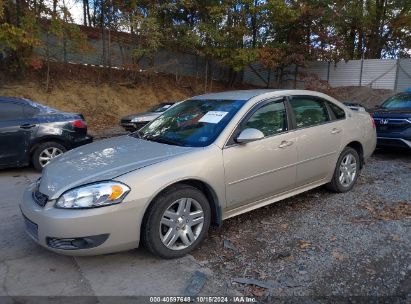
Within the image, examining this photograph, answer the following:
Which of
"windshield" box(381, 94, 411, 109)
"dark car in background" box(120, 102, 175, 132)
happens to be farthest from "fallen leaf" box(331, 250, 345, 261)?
"dark car in background" box(120, 102, 175, 132)

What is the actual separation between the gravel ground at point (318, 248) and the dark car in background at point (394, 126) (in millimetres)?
2697

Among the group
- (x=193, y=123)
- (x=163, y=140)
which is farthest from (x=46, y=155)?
(x=193, y=123)

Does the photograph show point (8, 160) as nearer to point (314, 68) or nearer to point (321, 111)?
point (321, 111)

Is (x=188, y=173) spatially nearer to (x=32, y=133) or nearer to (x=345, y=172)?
(x=345, y=172)

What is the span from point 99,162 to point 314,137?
2.66 meters

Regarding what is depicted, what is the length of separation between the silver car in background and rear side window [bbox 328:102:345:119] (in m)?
0.02

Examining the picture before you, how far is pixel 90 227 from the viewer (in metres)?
3.24

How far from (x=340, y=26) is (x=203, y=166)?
2046 centimetres

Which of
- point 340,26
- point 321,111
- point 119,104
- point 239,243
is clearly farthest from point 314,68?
point 239,243

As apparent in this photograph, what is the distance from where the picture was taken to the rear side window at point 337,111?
17.9 ft

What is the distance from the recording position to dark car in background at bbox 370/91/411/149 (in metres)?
7.91

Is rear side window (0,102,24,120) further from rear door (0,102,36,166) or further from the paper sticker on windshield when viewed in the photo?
the paper sticker on windshield

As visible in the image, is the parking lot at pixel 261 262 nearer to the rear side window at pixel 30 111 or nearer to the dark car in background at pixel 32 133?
the dark car in background at pixel 32 133

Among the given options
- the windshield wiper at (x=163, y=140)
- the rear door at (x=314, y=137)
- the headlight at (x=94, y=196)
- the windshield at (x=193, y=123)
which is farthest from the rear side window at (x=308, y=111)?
the headlight at (x=94, y=196)
